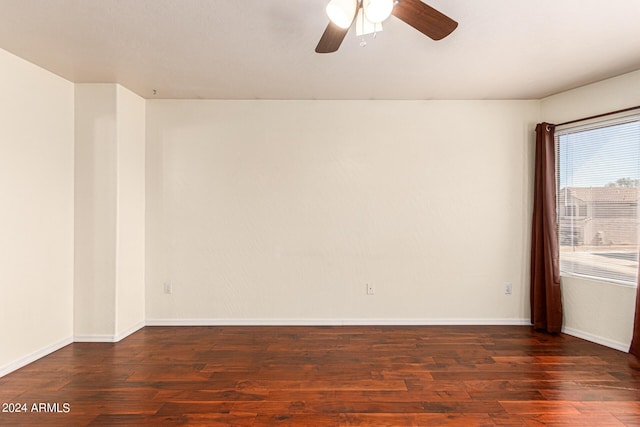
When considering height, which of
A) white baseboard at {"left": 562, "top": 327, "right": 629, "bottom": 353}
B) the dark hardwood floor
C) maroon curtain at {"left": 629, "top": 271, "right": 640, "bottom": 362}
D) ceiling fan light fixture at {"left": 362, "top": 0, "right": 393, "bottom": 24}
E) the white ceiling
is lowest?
the dark hardwood floor

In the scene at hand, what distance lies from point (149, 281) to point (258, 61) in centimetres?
258

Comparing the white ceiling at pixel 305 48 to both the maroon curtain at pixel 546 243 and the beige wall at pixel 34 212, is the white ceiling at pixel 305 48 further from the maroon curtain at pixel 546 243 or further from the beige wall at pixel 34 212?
the maroon curtain at pixel 546 243

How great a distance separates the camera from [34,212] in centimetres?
306

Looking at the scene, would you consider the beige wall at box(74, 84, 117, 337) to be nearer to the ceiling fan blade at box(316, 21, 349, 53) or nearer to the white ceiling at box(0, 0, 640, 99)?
the white ceiling at box(0, 0, 640, 99)

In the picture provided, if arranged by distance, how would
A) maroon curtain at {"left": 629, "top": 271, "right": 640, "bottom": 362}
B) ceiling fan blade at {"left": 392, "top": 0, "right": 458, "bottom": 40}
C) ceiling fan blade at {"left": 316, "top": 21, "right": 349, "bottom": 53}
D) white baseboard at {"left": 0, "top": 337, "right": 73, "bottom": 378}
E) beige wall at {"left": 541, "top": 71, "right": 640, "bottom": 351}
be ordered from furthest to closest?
1. beige wall at {"left": 541, "top": 71, "right": 640, "bottom": 351}
2. maroon curtain at {"left": 629, "top": 271, "right": 640, "bottom": 362}
3. white baseboard at {"left": 0, "top": 337, "right": 73, "bottom": 378}
4. ceiling fan blade at {"left": 316, "top": 21, "right": 349, "bottom": 53}
5. ceiling fan blade at {"left": 392, "top": 0, "right": 458, "bottom": 40}

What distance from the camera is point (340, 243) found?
160 inches

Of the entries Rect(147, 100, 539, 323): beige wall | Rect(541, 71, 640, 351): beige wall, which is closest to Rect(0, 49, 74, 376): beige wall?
Rect(147, 100, 539, 323): beige wall

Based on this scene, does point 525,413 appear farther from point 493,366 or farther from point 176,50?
point 176,50

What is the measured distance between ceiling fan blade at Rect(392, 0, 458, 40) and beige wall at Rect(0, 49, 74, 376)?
9.57 ft

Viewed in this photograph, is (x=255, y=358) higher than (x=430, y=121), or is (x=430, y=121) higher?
(x=430, y=121)

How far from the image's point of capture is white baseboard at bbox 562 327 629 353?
328 cm

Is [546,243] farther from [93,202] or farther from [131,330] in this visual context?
[93,202]

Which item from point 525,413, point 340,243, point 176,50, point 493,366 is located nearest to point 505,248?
point 493,366

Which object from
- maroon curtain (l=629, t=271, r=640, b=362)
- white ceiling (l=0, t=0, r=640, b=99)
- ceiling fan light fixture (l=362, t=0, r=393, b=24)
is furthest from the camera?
maroon curtain (l=629, t=271, r=640, b=362)
